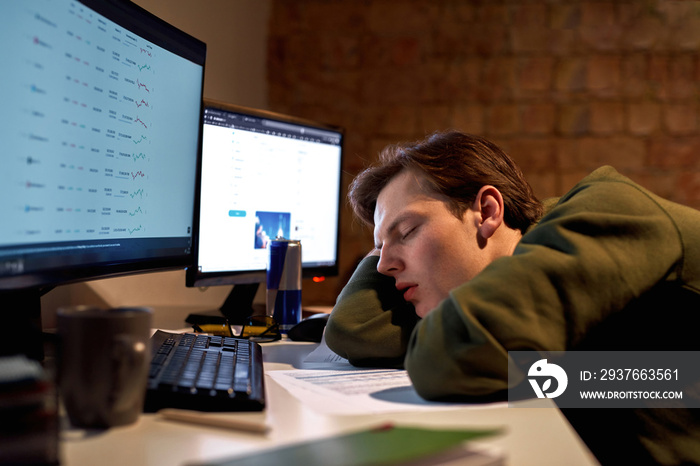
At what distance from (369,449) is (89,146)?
24.3 inches

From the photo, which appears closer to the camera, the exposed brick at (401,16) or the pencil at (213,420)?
the pencil at (213,420)

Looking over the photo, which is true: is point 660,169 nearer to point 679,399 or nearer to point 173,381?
point 679,399

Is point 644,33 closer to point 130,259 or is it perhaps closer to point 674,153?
point 674,153

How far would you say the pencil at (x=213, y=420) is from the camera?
0.56 meters

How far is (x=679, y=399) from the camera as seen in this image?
2.81 feet

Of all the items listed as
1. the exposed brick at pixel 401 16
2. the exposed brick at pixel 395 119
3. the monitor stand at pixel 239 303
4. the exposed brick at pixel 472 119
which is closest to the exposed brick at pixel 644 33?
the exposed brick at pixel 472 119

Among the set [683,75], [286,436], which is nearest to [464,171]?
[286,436]

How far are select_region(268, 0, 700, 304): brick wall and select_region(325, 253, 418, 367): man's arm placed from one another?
4.41 feet

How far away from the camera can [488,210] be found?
3.66 feet

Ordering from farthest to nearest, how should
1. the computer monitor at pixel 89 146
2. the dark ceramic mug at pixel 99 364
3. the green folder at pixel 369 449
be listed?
the computer monitor at pixel 89 146, the dark ceramic mug at pixel 99 364, the green folder at pixel 369 449

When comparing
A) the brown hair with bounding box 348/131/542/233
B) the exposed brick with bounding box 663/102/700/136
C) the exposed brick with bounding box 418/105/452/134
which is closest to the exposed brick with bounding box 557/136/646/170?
the exposed brick with bounding box 663/102/700/136

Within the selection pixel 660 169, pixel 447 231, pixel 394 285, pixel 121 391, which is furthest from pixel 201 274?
pixel 660 169

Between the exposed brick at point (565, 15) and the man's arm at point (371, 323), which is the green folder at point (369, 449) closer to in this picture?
the man's arm at point (371, 323)

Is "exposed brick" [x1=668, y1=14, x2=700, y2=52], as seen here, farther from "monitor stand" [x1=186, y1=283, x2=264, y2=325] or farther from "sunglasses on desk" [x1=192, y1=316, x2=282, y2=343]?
"sunglasses on desk" [x1=192, y1=316, x2=282, y2=343]
